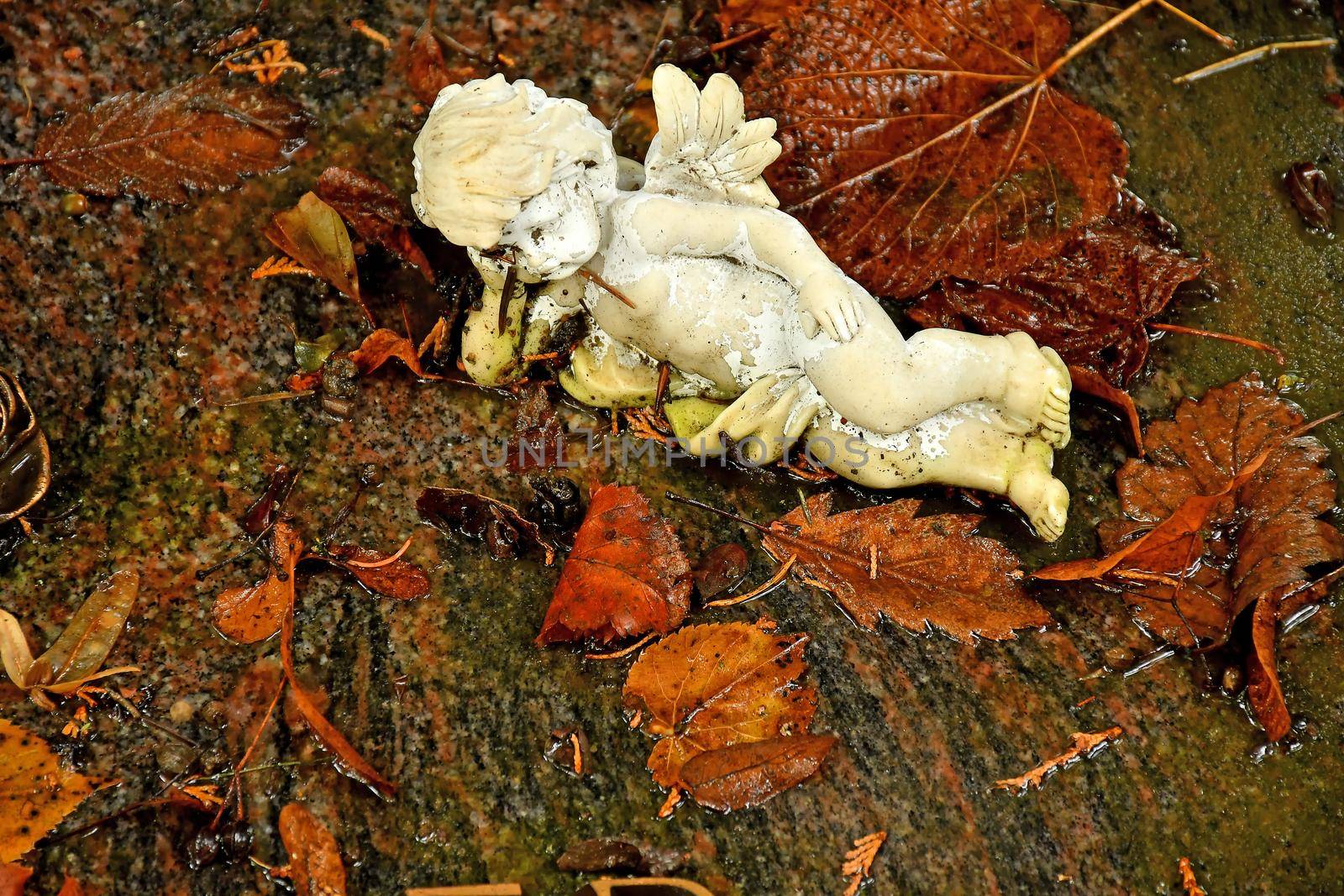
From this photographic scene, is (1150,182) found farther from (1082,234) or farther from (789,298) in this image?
(789,298)

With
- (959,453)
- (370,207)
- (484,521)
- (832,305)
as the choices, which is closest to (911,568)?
(959,453)

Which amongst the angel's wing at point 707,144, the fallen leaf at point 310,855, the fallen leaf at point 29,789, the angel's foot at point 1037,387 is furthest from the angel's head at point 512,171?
the fallen leaf at point 29,789

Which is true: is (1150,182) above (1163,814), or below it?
above

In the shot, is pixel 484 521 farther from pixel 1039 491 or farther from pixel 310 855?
pixel 1039 491

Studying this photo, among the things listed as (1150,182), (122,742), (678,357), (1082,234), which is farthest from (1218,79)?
(122,742)

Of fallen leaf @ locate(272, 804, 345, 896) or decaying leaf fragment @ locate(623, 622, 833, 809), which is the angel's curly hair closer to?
decaying leaf fragment @ locate(623, 622, 833, 809)

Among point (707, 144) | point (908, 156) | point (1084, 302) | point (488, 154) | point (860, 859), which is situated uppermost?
point (488, 154)
